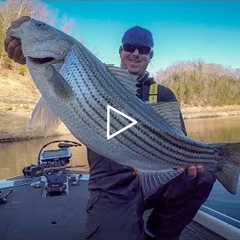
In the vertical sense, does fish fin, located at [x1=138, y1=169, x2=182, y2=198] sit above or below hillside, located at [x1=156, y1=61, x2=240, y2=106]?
above

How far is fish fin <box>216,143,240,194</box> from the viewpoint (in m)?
3.49

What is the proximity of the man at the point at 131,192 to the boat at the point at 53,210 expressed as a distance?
4.45ft

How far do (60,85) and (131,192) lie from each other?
1.94m

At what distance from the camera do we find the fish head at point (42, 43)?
3.05m

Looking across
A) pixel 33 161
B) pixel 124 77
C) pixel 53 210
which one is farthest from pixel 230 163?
pixel 33 161

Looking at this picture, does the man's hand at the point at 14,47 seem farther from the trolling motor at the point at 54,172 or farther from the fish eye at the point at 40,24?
the trolling motor at the point at 54,172

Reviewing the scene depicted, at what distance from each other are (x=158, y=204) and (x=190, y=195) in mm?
360

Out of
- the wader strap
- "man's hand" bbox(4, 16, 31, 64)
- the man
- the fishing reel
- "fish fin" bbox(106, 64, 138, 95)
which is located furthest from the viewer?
the fishing reel

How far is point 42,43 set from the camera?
309 cm

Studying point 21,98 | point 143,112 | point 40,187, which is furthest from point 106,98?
point 21,98

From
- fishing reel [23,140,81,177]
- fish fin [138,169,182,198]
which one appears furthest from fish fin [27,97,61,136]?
fishing reel [23,140,81,177]

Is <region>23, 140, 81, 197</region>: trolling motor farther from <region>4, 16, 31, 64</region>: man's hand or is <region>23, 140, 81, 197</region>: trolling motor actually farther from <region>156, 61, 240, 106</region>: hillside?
<region>156, 61, 240, 106</region>: hillside
